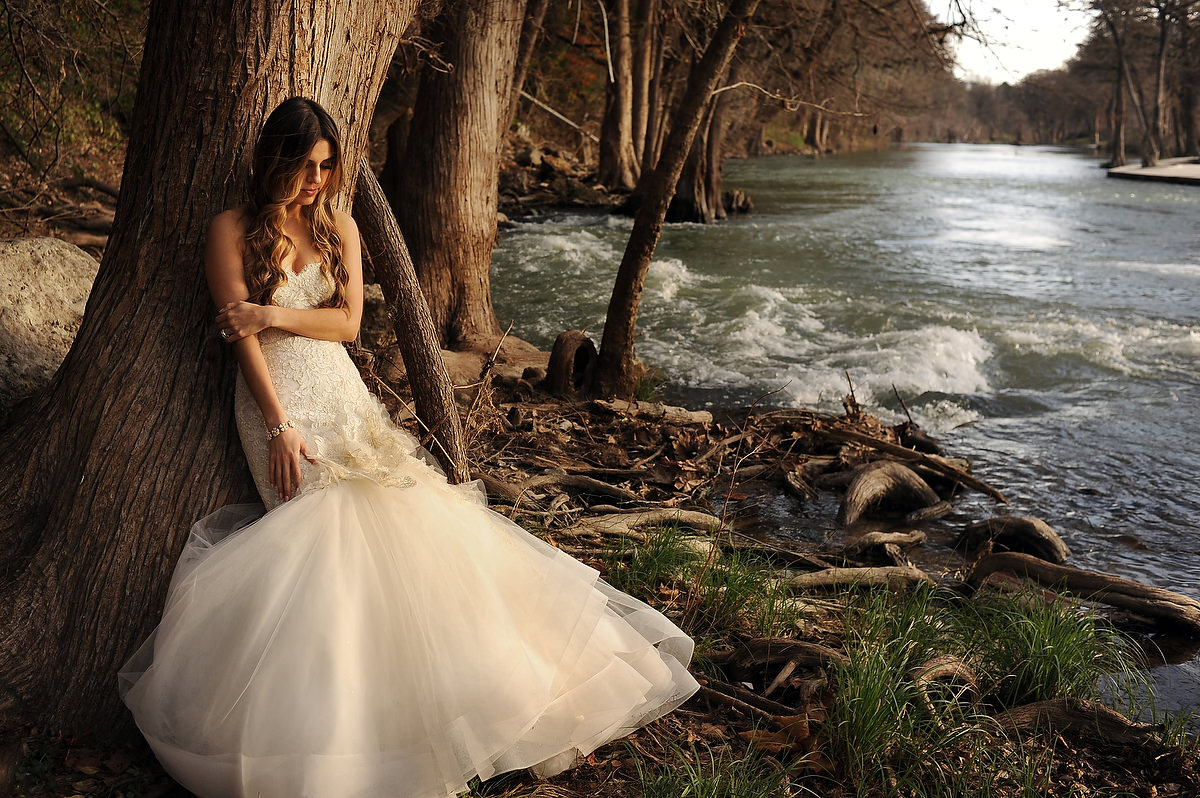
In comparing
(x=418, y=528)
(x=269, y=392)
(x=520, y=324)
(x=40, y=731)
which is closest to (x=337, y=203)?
(x=269, y=392)

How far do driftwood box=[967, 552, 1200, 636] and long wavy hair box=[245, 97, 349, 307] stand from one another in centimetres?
409

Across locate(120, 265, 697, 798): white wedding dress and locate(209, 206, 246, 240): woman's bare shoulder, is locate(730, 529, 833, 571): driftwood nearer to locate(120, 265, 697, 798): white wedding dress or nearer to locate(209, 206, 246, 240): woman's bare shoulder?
locate(120, 265, 697, 798): white wedding dress

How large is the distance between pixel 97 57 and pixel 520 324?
544 centimetres

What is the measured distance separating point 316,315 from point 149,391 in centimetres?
59

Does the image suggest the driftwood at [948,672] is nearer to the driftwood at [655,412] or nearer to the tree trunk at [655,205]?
the driftwood at [655,412]

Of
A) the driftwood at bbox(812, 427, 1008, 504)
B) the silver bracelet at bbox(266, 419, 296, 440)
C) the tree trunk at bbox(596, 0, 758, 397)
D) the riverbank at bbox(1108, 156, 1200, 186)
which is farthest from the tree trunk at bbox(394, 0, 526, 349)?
the riverbank at bbox(1108, 156, 1200, 186)

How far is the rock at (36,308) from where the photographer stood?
4.11m

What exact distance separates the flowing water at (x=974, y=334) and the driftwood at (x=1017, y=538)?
0.72ft

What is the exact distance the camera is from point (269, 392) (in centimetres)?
314

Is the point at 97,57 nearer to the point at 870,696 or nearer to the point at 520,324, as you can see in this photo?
the point at 520,324

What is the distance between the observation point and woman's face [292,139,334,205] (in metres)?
3.15

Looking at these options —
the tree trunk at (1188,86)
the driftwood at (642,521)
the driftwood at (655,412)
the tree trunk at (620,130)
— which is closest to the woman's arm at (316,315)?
the driftwood at (642,521)

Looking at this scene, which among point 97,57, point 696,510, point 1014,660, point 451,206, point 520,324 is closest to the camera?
point 1014,660

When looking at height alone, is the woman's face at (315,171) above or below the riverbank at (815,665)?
above
